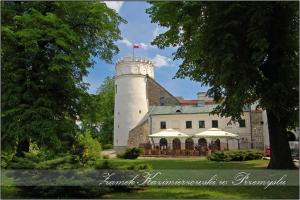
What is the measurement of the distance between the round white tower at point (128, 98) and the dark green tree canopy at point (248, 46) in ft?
109

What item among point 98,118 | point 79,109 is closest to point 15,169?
point 79,109

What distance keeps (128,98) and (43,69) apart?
113 feet

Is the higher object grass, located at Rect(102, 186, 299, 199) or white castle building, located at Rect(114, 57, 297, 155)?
white castle building, located at Rect(114, 57, 297, 155)

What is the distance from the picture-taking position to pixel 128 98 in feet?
161

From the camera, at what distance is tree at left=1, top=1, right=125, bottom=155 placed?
13.6 m

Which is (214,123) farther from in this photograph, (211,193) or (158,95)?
(211,193)

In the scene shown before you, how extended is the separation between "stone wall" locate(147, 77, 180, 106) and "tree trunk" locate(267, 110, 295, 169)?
36.8 metres

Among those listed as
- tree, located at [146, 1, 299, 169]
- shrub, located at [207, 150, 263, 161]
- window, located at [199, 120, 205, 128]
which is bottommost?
shrub, located at [207, 150, 263, 161]

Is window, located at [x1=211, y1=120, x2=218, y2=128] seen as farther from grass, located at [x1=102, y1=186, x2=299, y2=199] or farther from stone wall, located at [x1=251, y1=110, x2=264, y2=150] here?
grass, located at [x1=102, y1=186, x2=299, y2=199]

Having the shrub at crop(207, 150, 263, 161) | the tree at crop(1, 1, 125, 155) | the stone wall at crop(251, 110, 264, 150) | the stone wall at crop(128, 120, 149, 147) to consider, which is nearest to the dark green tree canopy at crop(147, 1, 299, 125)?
the tree at crop(1, 1, 125, 155)

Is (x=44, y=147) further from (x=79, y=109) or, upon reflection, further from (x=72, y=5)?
(x=72, y=5)

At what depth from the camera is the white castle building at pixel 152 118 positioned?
4466 centimetres

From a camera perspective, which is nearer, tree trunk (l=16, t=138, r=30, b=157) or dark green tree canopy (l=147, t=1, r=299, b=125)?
dark green tree canopy (l=147, t=1, r=299, b=125)

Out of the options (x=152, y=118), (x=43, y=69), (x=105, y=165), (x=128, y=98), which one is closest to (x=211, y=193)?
(x=105, y=165)
